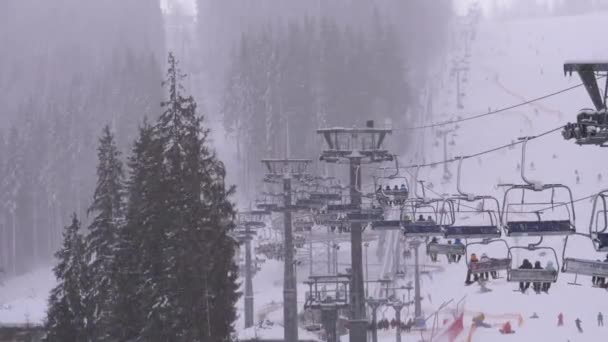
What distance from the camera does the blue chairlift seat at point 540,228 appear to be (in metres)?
12.7

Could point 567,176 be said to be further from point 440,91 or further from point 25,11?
point 25,11

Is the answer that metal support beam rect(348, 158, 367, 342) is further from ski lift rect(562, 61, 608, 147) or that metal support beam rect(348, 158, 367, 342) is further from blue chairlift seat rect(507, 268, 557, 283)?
ski lift rect(562, 61, 608, 147)

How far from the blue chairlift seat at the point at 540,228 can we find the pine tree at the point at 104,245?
13.5 m

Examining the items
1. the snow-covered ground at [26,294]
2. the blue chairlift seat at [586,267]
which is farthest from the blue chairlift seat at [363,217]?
the snow-covered ground at [26,294]

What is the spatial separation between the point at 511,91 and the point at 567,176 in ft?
81.2

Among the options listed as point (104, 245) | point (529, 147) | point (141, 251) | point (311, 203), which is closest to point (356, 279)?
point (141, 251)

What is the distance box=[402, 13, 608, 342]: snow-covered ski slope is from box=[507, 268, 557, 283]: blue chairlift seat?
65.5 feet

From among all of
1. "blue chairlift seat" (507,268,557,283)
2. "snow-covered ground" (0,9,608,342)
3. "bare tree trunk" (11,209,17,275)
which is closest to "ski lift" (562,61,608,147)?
"blue chairlift seat" (507,268,557,283)

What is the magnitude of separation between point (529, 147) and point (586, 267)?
50146 mm

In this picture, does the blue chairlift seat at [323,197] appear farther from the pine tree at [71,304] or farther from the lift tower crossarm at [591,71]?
the lift tower crossarm at [591,71]

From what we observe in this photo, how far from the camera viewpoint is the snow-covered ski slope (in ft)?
122

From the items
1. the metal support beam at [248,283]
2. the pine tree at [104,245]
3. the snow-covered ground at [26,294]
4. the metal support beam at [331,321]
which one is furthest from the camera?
the snow-covered ground at [26,294]

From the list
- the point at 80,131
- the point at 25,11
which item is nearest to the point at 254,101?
the point at 80,131

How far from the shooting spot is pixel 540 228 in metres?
12.9
